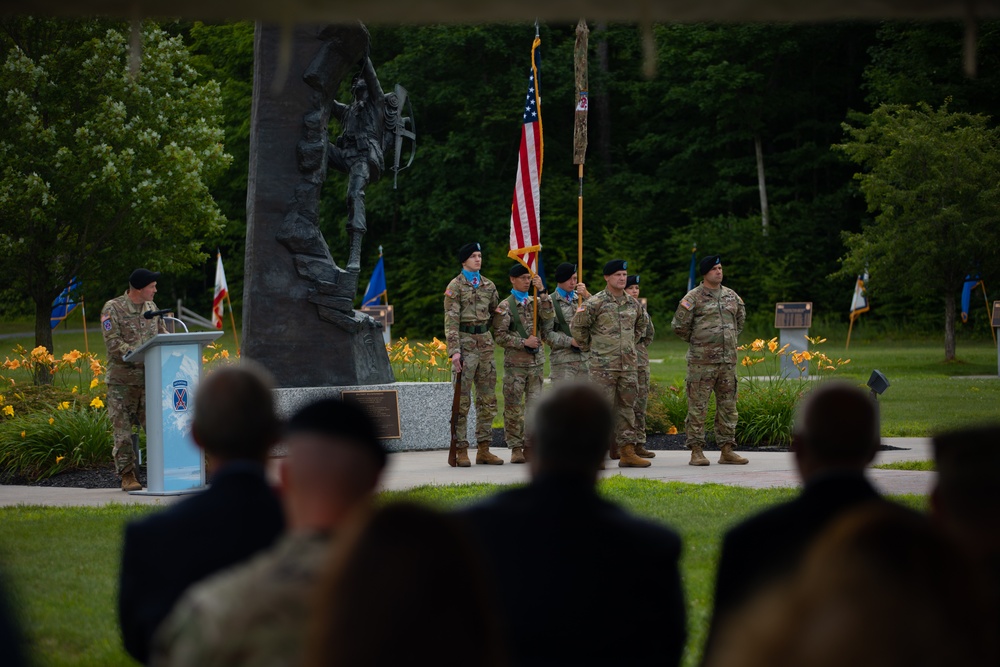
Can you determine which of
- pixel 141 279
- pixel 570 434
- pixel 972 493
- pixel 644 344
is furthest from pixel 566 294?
pixel 972 493

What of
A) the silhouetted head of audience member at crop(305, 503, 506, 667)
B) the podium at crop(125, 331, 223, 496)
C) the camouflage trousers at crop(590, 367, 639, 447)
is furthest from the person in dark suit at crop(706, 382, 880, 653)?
the camouflage trousers at crop(590, 367, 639, 447)

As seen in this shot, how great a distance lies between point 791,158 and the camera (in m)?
47.7

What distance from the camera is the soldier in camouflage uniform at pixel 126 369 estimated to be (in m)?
11.7

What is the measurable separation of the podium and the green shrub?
7.99 ft

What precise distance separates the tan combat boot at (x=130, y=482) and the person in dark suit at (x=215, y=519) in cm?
848

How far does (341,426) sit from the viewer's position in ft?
8.95

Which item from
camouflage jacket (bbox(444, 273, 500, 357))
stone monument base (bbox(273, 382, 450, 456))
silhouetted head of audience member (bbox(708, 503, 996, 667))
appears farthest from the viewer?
stone monument base (bbox(273, 382, 450, 456))

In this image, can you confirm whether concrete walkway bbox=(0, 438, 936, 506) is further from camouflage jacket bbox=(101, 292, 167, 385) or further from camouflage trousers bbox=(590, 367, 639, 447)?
camouflage jacket bbox=(101, 292, 167, 385)

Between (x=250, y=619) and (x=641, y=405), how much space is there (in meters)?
11.8

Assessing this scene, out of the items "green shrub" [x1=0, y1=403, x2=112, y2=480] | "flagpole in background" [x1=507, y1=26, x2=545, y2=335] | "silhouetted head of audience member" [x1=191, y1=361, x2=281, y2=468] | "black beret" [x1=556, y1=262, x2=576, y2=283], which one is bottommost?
"green shrub" [x1=0, y1=403, x2=112, y2=480]

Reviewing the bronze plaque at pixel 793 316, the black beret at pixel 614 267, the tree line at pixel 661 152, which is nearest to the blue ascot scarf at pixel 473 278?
the black beret at pixel 614 267

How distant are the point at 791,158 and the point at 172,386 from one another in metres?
39.8

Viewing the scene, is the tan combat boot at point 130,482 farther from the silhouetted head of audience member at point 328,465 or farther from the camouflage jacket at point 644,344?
the silhouetted head of audience member at point 328,465

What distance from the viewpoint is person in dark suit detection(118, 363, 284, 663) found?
3418 mm
